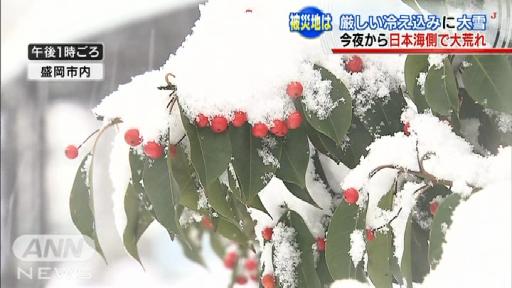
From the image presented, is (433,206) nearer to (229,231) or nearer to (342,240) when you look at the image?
(342,240)

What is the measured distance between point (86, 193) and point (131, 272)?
0.14 m

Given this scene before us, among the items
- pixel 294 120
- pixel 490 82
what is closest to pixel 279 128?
pixel 294 120

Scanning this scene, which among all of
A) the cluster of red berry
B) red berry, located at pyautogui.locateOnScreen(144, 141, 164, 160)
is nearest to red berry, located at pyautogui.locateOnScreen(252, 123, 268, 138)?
the cluster of red berry

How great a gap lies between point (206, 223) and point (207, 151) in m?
0.20

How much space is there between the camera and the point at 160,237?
0.92m

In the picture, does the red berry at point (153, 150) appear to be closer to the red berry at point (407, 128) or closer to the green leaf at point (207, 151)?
the green leaf at point (207, 151)

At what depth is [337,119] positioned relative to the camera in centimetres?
75

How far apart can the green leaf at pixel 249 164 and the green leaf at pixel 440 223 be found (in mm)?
177

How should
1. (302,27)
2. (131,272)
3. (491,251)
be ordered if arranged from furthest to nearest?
(131,272) → (302,27) → (491,251)

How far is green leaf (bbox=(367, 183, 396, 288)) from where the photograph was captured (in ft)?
2.41

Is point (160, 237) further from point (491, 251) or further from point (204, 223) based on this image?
point (491, 251)

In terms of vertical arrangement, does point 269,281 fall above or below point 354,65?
below

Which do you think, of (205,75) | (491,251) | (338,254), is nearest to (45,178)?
(205,75)
